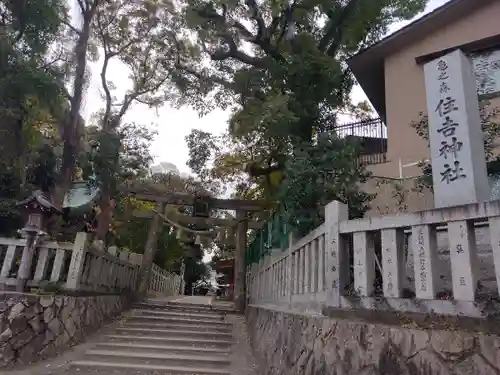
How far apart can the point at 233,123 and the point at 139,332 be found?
651 cm

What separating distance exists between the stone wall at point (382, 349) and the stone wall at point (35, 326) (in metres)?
4.18

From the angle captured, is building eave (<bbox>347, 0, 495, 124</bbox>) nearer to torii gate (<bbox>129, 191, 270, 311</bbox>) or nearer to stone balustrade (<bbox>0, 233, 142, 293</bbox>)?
torii gate (<bbox>129, 191, 270, 311</bbox>)

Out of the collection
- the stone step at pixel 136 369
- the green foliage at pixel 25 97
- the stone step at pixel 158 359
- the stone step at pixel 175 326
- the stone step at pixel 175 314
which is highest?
the green foliage at pixel 25 97

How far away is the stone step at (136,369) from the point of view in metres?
6.35

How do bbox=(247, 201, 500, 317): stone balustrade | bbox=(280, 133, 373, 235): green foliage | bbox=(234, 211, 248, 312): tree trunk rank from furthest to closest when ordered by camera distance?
bbox=(234, 211, 248, 312): tree trunk
bbox=(280, 133, 373, 235): green foliage
bbox=(247, 201, 500, 317): stone balustrade

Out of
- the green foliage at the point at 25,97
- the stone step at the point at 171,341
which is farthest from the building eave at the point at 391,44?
the stone step at the point at 171,341

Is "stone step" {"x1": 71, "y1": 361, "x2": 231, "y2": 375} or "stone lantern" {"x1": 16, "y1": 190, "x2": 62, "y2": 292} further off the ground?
"stone lantern" {"x1": 16, "y1": 190, "x2": 62, "y2": 292}

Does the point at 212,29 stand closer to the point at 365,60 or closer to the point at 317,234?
the point at 365,60

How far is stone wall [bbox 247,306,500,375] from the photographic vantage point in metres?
2.29

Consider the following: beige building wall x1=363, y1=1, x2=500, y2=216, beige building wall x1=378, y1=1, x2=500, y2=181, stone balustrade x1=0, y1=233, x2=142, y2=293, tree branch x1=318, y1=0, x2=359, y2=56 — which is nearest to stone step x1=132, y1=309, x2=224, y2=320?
stone balustrade x1=0, y1=233, x2=142, y2=293

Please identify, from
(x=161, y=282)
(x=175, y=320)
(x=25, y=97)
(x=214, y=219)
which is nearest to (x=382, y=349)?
(x=175, y=320)

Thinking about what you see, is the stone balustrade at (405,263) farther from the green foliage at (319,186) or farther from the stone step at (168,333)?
the stone step at (168,333)

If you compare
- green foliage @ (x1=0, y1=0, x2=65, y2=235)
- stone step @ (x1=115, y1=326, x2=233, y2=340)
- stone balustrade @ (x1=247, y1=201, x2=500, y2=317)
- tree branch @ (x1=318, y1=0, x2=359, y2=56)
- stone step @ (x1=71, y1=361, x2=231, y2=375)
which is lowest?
stone step @ (x1=71, y1=361, x2=231, y2=375)

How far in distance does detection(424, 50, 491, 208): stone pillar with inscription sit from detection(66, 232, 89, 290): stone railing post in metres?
6.45
